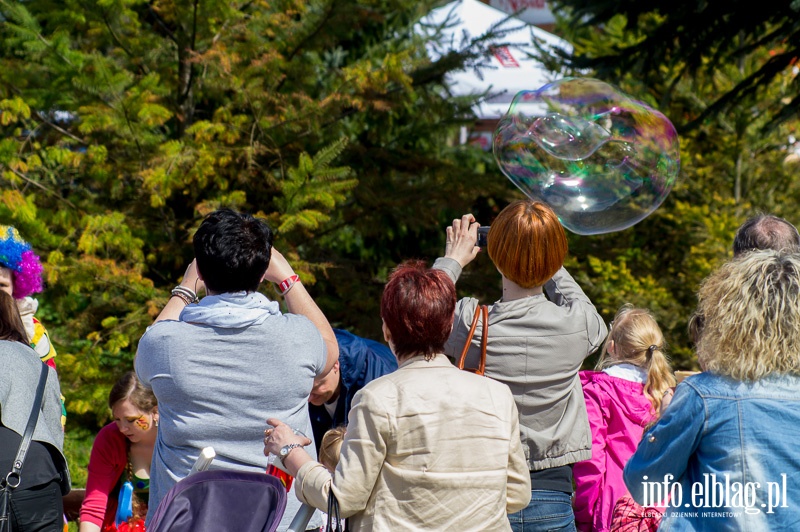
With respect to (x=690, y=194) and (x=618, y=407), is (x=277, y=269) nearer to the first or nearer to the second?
(x=618, y=407)

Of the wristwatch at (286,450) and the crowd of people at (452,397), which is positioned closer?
the crowd of people at (452,397)

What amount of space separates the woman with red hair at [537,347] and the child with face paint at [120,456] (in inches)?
65.2

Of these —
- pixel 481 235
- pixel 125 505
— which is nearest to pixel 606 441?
pixel 481 235

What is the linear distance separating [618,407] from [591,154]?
1257mm

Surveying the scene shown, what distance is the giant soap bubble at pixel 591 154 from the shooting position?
4141mm

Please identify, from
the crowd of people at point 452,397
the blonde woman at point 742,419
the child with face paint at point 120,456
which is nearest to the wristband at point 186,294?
the crowd of people at point 452,397

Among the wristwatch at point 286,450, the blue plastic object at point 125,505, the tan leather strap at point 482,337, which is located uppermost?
the tan leather strap at point 482,337

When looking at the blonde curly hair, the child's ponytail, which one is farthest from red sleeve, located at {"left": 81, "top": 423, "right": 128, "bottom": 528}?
the blonde curly hair

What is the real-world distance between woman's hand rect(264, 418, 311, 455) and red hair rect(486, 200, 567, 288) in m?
0.92

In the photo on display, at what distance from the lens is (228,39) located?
6754 millimetres

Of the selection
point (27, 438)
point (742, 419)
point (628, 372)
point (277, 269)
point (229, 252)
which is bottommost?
point (628, 372)

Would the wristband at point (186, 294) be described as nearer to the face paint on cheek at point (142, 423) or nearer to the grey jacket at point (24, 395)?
the grey jacket at point (24, 395)

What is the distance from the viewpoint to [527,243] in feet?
9.42
